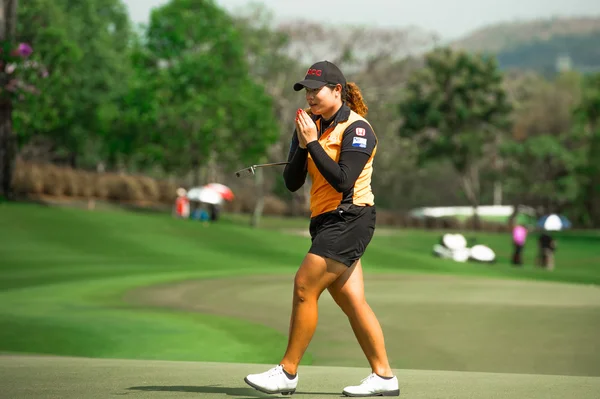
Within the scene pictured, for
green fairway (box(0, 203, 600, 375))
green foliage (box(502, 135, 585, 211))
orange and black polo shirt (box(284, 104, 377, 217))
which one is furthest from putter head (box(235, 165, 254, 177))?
green foliage (box(502, 135, 585, 211))

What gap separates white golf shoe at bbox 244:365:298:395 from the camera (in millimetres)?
6566

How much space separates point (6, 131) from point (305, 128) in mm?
36464

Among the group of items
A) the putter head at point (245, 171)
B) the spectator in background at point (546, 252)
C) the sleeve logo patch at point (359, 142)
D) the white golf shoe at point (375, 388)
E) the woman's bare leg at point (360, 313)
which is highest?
the sleeve logo patch at point (359, 142)

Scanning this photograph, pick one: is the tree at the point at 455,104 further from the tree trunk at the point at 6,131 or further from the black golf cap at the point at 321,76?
the black golf cap at the point at 321,76

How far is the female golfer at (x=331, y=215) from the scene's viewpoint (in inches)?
259

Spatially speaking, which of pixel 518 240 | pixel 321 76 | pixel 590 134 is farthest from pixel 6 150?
pixel 590 134

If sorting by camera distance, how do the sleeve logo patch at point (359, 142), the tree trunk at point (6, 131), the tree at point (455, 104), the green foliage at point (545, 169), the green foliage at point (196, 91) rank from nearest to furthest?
the sleeve logo patch at point (359, 142) < the tree trunk at point (6, 131) < the green foliage at point (196, 91) < the tree at point (455, 104) < the green foliage at point (545, 169)

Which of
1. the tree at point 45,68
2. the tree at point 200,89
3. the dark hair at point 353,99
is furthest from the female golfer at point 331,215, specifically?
the tree at point 200,89

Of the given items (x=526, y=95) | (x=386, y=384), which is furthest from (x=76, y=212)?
(x=526, y=95)

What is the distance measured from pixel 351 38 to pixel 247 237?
38683mm

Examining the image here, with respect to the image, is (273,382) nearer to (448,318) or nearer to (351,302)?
(351,302)

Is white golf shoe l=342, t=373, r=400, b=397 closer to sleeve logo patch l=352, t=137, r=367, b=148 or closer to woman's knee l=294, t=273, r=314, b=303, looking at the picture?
woman's knee l=294, t=273, r=314, b=303

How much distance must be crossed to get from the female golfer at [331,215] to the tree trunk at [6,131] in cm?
3560

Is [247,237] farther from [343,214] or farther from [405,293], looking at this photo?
[343,214]
